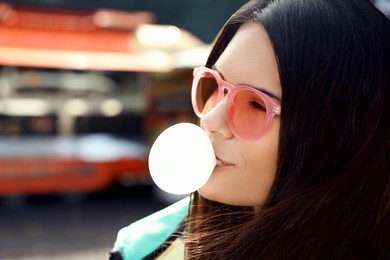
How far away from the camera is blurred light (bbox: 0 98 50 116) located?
6.21 metres

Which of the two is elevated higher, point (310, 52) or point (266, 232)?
point (310, 52)

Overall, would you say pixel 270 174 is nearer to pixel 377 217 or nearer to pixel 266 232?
pixel 266 232

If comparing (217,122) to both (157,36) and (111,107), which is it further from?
(157,36)

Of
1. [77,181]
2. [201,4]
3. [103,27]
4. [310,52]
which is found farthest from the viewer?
[201,4]

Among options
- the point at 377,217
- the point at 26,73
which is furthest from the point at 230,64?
the point at 26,73

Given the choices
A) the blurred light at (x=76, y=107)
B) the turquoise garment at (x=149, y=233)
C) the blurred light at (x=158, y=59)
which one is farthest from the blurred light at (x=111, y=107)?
the turquoise garment at (x=149, y=233)

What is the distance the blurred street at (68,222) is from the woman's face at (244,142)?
3.48 metres

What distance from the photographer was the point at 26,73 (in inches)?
243

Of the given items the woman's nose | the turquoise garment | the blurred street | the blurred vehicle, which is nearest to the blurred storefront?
the blurred vehicle

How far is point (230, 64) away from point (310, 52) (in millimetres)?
146

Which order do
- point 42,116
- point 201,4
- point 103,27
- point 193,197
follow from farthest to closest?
1. point 201,4
2. point 103,27
3. point 42,116
4. point 193,197

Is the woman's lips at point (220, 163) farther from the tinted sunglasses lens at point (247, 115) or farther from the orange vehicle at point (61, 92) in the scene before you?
the orange vehicle at point (61, 92)

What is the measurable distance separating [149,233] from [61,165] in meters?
4.74

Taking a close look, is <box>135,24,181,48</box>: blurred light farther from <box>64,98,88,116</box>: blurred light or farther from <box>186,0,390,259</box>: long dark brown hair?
<box>186,0,390,259</box>: long dark brown hair
